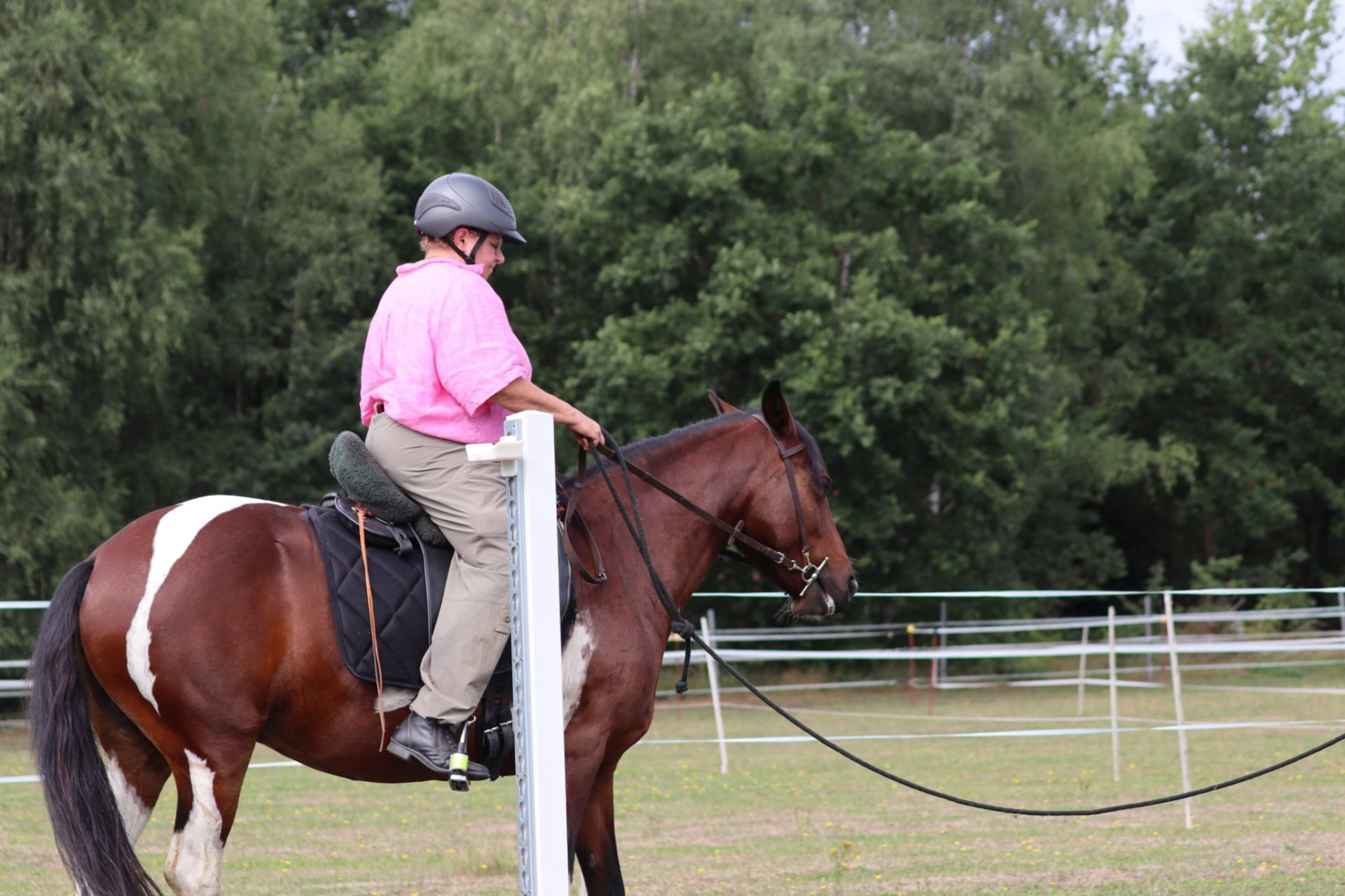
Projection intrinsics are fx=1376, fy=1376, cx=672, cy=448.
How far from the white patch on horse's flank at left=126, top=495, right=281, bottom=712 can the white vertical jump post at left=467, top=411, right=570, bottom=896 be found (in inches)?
52.9

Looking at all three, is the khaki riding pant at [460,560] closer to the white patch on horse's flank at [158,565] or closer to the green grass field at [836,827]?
the white patch on horse's flank at [158,565]

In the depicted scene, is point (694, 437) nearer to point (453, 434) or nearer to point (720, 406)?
point (720, 406)

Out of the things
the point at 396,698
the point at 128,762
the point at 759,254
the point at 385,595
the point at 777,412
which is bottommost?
the point at 128,762

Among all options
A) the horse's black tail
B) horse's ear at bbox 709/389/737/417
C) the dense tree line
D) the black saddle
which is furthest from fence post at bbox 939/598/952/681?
the horse's black tail

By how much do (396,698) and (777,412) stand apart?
177 centimetres

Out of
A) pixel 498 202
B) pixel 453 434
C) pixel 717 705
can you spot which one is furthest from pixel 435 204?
pixel 717 705

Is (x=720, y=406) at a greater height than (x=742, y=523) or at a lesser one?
greater

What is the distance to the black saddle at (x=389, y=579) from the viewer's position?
166 inches

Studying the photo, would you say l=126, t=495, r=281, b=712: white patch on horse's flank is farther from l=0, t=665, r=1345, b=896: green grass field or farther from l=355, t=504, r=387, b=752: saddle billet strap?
l=0, t=665, r=1345, b=896: green grass field

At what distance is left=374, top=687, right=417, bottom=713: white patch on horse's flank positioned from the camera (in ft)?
14.0

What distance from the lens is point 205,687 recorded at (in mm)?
4043

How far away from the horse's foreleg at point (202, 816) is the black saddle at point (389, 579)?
463 millimetres

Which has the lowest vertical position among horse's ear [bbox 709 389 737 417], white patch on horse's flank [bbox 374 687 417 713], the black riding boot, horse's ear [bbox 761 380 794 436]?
the black riding boot

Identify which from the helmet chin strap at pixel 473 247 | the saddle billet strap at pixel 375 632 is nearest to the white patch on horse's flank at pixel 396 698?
the saddle billet strap at pixel 375 632
